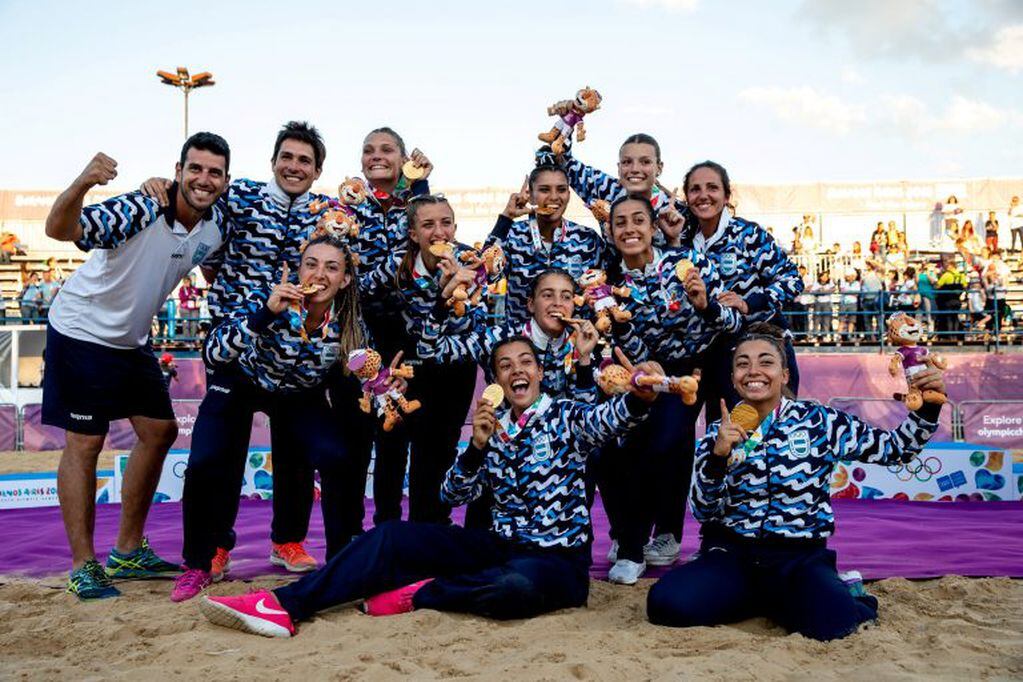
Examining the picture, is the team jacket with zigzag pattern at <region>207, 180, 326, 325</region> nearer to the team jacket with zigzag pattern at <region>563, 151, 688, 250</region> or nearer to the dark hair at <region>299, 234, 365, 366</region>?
the dark hair at <region>299, 234, 365, 366</region>

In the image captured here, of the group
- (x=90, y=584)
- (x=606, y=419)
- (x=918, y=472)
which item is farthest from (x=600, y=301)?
(x=918, y=472)

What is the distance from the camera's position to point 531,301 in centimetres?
529

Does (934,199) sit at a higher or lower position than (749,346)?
higher

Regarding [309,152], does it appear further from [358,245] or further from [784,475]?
[784,475]

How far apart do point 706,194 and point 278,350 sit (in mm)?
2455

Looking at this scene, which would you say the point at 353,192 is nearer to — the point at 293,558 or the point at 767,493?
the point at 293,558

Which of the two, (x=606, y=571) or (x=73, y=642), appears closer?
(x=73, y=642)

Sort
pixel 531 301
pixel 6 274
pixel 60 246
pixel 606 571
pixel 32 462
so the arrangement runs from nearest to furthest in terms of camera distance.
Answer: pixel 531 301 < pixel 606 571 < pixel 32 462 < pixel 6 274 < pixel 60 246

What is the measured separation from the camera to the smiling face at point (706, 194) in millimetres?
5652

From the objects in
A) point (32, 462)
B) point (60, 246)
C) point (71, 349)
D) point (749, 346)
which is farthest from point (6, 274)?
point (749, 346)

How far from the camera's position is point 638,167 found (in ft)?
19.2

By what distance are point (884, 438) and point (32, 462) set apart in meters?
12.4

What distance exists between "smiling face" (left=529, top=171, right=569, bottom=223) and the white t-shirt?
1699 mm

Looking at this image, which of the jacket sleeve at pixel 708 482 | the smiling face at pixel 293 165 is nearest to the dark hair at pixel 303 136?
the smiling face at pixel 293 165
